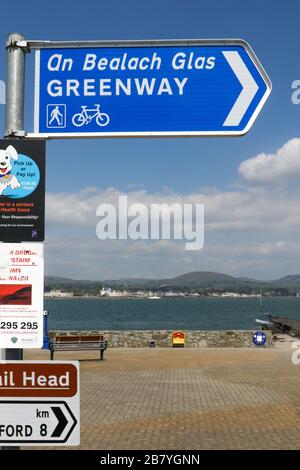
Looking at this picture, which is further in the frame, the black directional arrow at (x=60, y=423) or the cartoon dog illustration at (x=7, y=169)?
the cartoon dog illustration at (x=7, y=169)

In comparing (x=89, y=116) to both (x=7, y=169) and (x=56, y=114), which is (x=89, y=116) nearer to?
(x=56, y=114)

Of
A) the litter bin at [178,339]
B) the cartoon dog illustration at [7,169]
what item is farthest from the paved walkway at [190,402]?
the cartoon dog illustration at [7,169]

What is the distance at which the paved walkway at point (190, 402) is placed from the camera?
26.5ft

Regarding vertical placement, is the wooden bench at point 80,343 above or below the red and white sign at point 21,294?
below

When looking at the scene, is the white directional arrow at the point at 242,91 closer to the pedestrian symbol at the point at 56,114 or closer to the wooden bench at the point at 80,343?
the pedestrian symbol at the point at 56,114

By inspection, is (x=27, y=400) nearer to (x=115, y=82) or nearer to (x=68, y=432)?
(x=68, y=432)

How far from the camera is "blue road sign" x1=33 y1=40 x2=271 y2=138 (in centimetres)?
298

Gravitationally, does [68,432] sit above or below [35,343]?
below

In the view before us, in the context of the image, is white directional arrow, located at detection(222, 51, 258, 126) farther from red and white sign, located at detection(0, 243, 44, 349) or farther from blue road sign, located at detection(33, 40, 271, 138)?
red and white sign, located at detection(0, 243, 44, 349)

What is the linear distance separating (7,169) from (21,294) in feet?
2.23

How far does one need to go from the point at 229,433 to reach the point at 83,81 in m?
6.86

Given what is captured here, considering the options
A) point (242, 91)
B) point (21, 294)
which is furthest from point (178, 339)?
point (242, 91)

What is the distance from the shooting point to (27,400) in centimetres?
264
